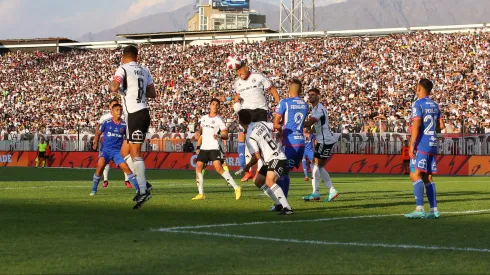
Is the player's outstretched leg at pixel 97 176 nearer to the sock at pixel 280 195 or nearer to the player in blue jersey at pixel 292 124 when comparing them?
the player in blue jersey at pixel 292 124

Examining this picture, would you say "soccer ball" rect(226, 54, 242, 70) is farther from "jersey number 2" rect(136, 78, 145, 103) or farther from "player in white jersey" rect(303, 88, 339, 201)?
"jersey number 2" rect(136, 78, 145, 103)

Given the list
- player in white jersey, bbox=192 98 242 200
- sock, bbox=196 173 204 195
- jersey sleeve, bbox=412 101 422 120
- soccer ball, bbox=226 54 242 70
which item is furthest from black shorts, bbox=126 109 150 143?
jersey sleeve, bbox=412 101 422 120

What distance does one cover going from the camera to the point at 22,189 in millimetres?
21469

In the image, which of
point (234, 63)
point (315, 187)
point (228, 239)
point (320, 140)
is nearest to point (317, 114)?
point (320, 140)

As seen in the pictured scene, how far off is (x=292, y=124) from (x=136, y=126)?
2.74 meters

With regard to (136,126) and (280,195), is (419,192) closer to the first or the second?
(280,195)

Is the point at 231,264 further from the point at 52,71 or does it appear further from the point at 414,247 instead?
the point at 52,71

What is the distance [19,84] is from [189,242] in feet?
220

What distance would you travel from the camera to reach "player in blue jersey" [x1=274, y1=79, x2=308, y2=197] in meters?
14.8

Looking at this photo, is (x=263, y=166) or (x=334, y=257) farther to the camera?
(x=263, y=166)

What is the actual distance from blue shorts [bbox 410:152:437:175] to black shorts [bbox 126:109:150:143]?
14.6ft

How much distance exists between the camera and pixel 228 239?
9891mm

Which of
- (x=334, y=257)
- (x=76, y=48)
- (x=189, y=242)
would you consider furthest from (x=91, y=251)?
(x=76, y=48)

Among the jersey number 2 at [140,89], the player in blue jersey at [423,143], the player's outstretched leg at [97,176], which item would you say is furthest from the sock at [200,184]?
the player in blue jersey at [423,143]
